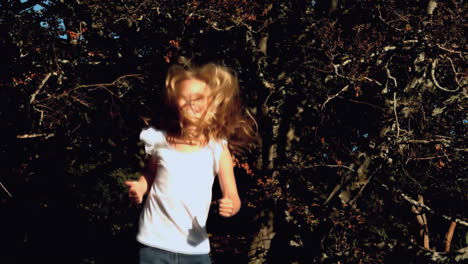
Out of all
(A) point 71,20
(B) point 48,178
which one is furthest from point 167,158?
(B) point 48,178

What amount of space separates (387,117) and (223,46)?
7.42ft

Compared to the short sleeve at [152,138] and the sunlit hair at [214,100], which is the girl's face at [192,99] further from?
the short sleeve at [152,138]

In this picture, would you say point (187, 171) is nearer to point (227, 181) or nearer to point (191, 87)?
point (227, 181)

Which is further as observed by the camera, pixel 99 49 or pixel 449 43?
pixel 99 49

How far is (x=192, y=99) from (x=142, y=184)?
476 mm

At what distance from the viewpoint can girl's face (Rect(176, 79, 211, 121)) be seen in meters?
2.18

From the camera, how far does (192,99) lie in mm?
2199

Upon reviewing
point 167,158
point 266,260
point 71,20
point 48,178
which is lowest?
point 266,260

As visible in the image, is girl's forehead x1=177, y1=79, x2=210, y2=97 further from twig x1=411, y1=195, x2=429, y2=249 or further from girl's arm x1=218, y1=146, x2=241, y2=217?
twig x1=411, y1=195, x2=429, y2=249

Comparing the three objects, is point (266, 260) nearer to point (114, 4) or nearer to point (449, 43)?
point (449, 43)

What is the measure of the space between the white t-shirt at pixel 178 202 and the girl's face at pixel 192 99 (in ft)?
0.57

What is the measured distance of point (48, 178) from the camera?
22.8 feet

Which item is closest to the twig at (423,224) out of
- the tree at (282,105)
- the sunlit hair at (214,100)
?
the tree at (282,105)

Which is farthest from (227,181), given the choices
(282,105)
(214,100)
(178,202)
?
(282,105)
